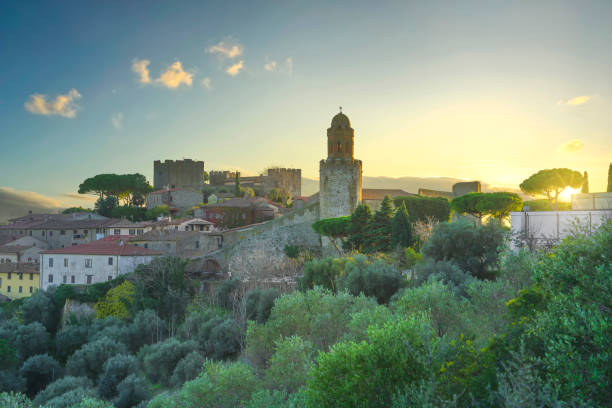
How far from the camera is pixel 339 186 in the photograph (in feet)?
115

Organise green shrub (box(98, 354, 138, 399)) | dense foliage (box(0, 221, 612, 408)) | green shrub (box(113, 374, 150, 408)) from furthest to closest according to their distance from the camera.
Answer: green shrub (box(98, 354, 138, 399)), green shrub (box(113, 374, 150, 408)), dense foliage (box(0, 221, 612, 408))

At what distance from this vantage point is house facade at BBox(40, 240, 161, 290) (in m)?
33.0

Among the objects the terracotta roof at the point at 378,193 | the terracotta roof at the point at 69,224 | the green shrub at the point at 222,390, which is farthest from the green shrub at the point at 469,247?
the terracotta roof at the point at 69,224

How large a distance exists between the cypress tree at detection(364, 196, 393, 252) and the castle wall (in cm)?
504

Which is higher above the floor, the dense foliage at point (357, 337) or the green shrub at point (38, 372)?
the dense foliage at point (357, 337)

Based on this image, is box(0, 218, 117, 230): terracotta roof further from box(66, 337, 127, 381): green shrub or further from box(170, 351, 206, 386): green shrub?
box(170, 351, 206, 386): green shrub

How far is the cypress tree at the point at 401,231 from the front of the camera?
2730cm

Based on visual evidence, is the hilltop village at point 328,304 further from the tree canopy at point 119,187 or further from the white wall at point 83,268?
the tree canopy at point 119,187

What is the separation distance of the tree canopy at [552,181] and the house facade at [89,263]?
28581 mm

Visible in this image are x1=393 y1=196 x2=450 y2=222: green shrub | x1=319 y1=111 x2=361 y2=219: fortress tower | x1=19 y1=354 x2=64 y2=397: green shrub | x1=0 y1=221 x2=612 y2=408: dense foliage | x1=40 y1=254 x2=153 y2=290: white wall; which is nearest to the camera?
x1=0 y1=221 x2=612 y2=408: dense foliage

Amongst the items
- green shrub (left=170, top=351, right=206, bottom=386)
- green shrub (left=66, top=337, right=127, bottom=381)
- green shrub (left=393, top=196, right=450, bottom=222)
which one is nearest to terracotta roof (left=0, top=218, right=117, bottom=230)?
green shrub (left=66, top=337, right=127, bottom=381)

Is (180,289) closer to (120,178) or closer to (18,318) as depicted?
(18,318)

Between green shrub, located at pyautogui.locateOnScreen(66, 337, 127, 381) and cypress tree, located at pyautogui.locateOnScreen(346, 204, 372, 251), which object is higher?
cypress tree, located at pyautogui.locateOnScreen(346, 204, 372, 251)

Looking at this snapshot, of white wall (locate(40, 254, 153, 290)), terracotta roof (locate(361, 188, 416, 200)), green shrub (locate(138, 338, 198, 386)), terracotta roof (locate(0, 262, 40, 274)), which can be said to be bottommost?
green shrub (locate(138, 338, 198, 386))
